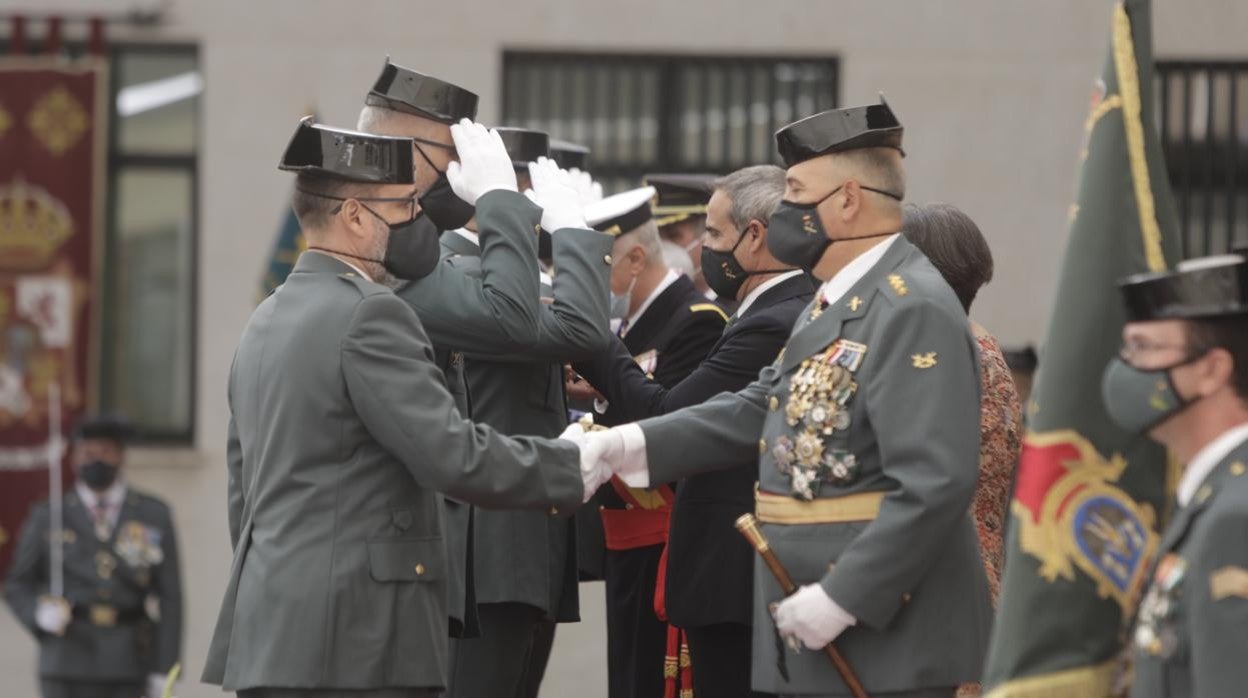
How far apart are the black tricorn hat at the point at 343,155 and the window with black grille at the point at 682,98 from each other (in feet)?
22.0

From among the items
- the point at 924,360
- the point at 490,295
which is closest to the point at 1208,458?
the point at 924,360

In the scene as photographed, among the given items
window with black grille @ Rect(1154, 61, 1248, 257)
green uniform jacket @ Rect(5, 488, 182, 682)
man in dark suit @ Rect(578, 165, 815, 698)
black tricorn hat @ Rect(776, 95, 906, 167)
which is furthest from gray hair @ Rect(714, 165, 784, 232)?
window with black grille @ Rect(1154, 61, 1248, 257)

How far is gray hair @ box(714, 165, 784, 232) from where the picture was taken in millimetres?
5621

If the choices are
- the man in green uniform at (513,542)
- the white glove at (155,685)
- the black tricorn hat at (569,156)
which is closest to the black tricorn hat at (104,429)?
the white glove at (155,685)

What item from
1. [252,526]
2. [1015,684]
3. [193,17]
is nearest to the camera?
[1015,684]

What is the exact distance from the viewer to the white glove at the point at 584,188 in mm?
5477

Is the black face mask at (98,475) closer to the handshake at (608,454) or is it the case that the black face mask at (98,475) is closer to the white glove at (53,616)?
the white glove at (53,616)

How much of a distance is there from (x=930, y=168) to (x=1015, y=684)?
778cm

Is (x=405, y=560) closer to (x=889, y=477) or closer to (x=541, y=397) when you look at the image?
(x=889, y=477)

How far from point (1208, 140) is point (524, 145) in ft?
20.9

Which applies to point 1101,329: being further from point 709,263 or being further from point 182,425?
point 182,425

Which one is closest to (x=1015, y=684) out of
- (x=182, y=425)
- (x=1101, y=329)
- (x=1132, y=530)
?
→ (x=1132, y=530)

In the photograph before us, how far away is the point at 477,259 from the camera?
5.36 meters

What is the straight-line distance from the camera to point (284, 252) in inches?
418
